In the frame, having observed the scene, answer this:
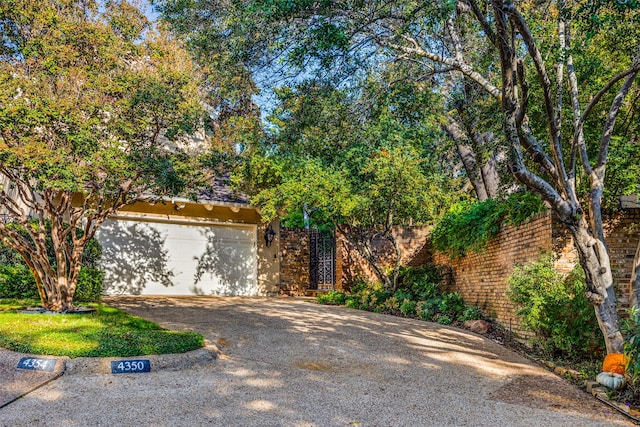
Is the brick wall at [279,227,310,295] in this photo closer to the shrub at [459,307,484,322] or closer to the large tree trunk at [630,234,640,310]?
the shrub at [459,307,484,322]

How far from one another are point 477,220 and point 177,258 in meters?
8.28

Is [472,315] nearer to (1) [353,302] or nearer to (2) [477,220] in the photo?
(2) [477,220]

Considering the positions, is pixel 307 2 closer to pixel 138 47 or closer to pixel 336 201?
pixel 138 47

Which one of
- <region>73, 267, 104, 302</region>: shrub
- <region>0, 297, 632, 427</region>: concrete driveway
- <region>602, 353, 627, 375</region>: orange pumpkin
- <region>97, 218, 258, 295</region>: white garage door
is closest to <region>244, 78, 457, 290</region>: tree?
<region>97, 218, 258, 295</region>: white garage door

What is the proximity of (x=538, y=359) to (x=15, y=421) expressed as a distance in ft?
21.2

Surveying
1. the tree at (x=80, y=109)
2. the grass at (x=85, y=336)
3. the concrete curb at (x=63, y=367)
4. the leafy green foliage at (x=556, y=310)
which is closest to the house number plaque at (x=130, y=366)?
the concrete curb at (x=63, y=367)

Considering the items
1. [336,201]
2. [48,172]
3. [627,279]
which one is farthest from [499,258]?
[48,172]

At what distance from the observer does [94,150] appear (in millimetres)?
7168

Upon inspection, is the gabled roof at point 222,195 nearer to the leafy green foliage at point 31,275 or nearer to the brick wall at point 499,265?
the leafy green foliage at point 31,275

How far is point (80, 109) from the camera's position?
7.28m

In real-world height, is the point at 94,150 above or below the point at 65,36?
below

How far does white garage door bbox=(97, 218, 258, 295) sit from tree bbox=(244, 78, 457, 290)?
6.91 feet

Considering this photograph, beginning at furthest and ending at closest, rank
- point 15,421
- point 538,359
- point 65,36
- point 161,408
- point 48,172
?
point 65,36 → point 538,359 → point 48,172 → point 161,408 → point 15,421

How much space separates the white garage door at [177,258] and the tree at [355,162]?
6.91ft
